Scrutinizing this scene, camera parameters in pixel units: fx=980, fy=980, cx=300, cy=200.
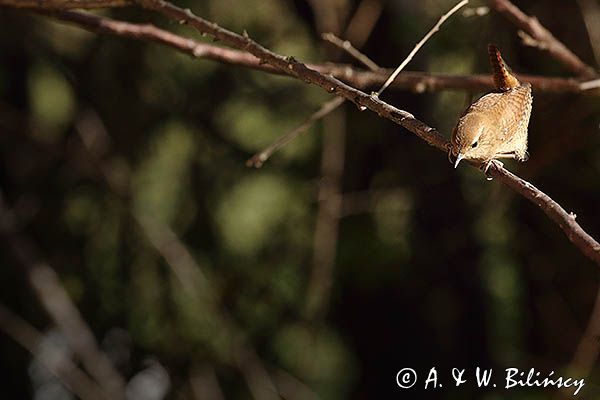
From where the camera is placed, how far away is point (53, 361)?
11.2ft

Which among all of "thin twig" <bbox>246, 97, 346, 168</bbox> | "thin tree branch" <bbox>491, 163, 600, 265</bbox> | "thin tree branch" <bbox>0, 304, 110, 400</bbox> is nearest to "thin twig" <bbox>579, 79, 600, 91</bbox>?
"thin twig" <bbox>246, 97, 346, 168</bbox>

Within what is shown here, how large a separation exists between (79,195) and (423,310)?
4.18 feet

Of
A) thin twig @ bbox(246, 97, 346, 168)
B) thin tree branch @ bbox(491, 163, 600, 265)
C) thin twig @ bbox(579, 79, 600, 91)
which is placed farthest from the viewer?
thin twig @ bbox(579, 79, 600, 91)

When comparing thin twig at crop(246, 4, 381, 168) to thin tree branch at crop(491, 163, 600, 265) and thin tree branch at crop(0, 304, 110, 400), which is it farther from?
thin tree branch at crop(0, 304, 110, 400)

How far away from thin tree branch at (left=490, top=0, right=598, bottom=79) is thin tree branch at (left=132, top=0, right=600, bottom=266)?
737mm

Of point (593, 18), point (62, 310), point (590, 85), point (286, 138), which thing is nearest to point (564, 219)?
point (286, 138)

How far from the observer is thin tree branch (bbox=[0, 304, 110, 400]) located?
3330mm

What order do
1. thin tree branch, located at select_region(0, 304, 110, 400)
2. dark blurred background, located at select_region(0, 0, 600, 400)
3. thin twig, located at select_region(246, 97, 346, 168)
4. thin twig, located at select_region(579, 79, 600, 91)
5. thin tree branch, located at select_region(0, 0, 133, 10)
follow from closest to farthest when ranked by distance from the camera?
1. thin tree branch, located at select_region(0, 0, 133, 10)
2. thin twig, located at select_region(246, 97, 346, 168)
3. thin twig, located at select_region(579, 79, 600, 91)
4. dark blurred background, located at select_region(0, 0, 600, 400)
5. thin tree branch, located at select_region(0, 304, 110, 400)

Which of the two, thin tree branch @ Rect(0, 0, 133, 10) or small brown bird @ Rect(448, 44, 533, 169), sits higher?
thin tree branch @ Rect(0, 0, 133, 10)

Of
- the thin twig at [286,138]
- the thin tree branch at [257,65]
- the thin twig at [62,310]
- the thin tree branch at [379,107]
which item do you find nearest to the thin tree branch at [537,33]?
the thin tree branch at [257,65]

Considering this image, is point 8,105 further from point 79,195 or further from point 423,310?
point 423,310

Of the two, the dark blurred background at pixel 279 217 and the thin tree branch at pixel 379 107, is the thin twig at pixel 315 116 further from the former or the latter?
the dark blurred background at pixel 279 217

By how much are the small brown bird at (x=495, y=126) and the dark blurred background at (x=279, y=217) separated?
3.66 feet

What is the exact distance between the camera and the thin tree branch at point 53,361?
131 inches
